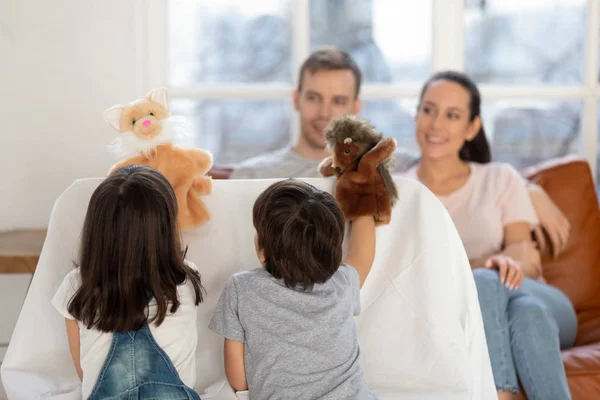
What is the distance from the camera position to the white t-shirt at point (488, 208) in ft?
7.73

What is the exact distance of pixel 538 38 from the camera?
302 centimetres

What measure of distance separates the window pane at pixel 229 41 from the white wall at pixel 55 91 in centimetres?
23

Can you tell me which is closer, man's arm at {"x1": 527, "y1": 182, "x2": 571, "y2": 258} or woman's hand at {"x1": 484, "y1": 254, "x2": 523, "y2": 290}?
woman's hand at {"x1": 484, "y1": 254, "x2": 523, "y2": 290}

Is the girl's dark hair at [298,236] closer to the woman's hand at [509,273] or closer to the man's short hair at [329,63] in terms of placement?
the woman's hand at [509,273]

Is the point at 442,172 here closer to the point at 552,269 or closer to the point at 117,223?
the point at 552,269

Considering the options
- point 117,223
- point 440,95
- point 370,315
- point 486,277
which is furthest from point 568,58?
point 117,223

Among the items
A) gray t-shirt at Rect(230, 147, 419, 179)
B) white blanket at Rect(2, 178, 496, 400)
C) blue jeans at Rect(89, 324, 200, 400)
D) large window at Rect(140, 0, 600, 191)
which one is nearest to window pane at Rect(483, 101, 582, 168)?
large window at Rect(140, 0, 600, 191)

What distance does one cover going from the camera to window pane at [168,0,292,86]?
2977 mm

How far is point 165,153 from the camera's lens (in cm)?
172

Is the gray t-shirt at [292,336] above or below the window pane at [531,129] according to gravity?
below

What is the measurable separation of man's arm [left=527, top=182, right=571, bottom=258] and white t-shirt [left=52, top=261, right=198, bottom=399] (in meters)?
1.28

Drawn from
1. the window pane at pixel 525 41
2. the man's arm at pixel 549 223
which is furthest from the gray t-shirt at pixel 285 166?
the window pane at pixel 525 41

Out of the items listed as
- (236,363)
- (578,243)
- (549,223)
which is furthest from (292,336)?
(578,243)

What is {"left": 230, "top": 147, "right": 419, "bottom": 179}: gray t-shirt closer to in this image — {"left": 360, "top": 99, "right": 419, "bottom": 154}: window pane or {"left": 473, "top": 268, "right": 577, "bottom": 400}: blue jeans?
Result: {"left": 360, "top": 99, "right": 419, "bottom": 154}: window pane
